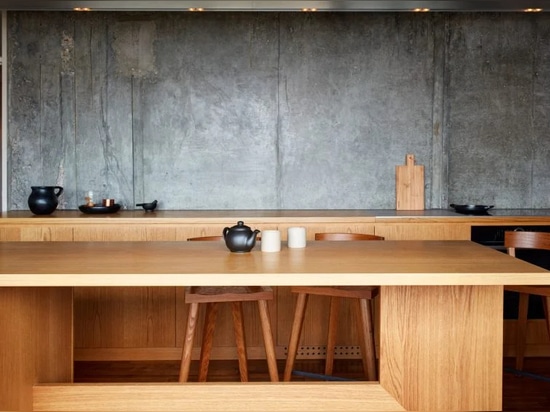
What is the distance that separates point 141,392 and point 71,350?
0.81 meters

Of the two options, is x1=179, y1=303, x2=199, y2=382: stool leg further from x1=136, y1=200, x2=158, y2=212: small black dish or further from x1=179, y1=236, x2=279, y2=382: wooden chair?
x1=136, y1=200, x2=158, y2=212: small black dish

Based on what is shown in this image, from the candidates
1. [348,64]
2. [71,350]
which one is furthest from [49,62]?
[71,350]

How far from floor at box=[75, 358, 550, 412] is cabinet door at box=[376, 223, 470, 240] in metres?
1.01

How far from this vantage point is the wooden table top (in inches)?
94.5

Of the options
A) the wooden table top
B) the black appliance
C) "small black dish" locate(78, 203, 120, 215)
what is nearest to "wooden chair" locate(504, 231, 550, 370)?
the black appliance

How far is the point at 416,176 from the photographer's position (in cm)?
546

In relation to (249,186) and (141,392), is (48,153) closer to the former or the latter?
(249,186)

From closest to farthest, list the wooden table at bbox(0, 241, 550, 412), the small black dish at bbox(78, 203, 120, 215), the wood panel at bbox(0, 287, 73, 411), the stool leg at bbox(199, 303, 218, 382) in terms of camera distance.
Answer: the wooden table at bbox(0, 241, 550, 412), the wood panel at bbox(0, 287, 73, 411), the stool leg at bbox(199, 303, 218, 382), the small black dish at bbox(78, 203, 120, 215)

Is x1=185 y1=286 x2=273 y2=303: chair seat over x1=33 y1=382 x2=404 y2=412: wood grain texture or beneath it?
over

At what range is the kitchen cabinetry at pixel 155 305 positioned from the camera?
4625mm

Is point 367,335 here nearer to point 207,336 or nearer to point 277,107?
point 207,336

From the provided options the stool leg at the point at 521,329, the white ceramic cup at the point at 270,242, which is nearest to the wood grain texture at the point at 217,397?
the white ceramic cup at the point at 270,242

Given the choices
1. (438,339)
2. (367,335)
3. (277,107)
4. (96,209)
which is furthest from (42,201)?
(438,339)

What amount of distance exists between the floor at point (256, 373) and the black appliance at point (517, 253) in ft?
1.20
